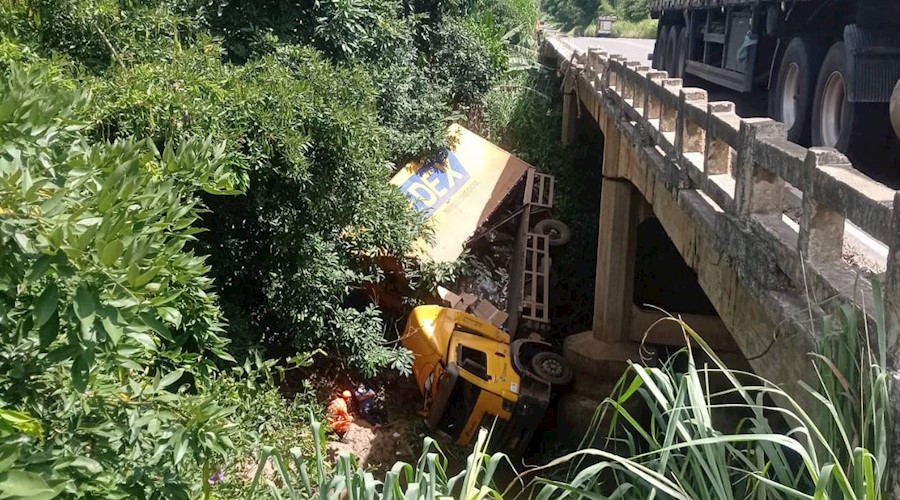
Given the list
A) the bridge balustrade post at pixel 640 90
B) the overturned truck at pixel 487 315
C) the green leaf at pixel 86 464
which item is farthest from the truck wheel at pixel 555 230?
the green leaf at pixel 86 464

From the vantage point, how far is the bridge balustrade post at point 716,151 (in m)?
4.36

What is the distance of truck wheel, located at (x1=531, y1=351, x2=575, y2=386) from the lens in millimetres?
9328

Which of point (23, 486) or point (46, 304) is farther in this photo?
point (46, 304)

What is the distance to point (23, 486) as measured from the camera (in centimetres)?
195

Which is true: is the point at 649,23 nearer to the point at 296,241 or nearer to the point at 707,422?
the point at 296,241

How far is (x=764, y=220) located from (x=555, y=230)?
9.41 meters

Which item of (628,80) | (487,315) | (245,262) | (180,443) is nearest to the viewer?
(180,443)

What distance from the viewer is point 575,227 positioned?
13.4 m

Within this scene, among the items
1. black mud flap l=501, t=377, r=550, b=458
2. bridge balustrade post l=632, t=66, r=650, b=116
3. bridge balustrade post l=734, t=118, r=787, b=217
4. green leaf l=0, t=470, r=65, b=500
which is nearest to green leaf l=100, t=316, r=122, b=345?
green leaf l=0, t=470, r=65, b=500

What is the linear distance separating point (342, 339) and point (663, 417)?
6165 millimetres

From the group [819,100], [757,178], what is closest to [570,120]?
[819,100]

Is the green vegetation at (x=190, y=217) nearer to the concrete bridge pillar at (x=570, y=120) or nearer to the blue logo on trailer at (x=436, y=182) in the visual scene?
the blue logo on trailer at (x=436, y=182)

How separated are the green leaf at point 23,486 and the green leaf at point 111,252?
1.87 feet

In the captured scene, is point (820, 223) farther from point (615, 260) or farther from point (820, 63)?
point (615, 260)
